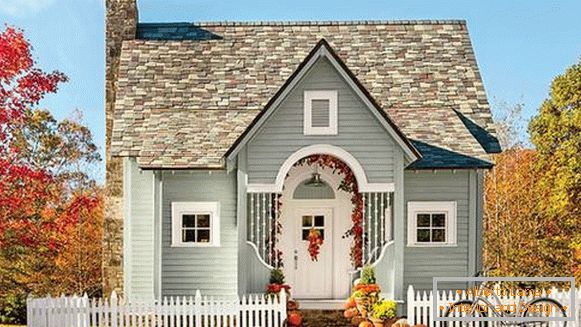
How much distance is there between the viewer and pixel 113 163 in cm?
2495

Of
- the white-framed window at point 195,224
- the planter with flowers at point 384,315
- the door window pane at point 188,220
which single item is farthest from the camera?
the door window pane at point 188,220

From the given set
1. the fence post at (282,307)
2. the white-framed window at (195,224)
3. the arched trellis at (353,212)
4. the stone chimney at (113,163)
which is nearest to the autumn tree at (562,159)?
the arched trellis at (353,212)

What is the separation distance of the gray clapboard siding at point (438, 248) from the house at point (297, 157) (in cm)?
4

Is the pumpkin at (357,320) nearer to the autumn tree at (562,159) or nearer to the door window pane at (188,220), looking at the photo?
the door window pane at (188,220)

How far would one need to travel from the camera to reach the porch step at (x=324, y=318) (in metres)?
18.6

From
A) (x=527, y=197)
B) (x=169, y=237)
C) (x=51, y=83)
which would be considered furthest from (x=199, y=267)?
(x=527, y=197)

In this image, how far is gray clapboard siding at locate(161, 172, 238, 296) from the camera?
20.1 m

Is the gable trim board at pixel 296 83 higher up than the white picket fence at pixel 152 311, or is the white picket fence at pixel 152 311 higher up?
the gable trim board at pixel 296 83

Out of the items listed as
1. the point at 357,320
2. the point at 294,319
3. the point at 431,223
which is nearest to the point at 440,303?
the point at 357,320

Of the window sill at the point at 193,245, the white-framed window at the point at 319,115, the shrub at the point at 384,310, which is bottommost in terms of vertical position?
the shrub at the point at 384,310

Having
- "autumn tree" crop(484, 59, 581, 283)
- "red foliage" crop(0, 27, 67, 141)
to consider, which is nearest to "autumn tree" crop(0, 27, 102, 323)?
"red foliage" crop(0, 27, 67, 141)

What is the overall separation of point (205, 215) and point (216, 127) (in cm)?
251

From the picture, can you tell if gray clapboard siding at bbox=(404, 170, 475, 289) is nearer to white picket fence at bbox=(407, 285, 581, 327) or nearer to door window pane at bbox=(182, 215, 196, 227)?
white picket fence at bbox=(407, 285, 581, 327)

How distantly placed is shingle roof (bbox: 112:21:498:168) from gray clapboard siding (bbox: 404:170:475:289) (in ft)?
2.21
